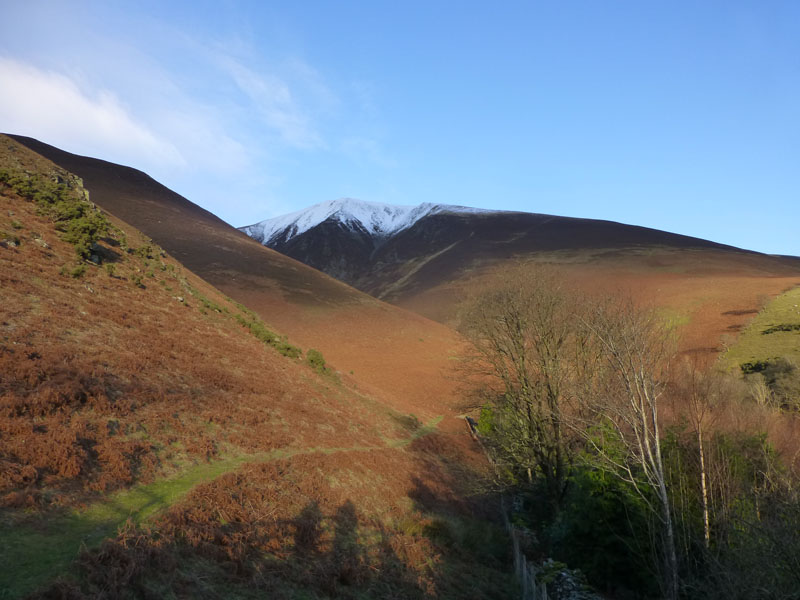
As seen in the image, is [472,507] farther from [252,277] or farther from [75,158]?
[75,158]

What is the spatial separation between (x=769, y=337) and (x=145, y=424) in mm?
46580

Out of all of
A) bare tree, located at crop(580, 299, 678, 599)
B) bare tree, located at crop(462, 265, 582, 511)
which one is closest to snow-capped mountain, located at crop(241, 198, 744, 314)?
bare tree, located at crop(462, 265, 582, 511)

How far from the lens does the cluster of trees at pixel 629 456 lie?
8258mm

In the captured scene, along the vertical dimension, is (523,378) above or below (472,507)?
above

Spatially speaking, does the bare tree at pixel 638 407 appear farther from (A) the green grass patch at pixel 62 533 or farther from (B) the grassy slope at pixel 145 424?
(A) the green grass patch at pixel 62 533

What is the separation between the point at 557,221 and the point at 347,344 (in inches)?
4396

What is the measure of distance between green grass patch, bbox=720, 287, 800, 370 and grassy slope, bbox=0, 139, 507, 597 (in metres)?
26.0

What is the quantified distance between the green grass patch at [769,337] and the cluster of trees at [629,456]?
2165 centimetres

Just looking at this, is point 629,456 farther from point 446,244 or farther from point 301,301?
point 446,244

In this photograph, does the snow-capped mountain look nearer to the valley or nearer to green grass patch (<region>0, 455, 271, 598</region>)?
the valley

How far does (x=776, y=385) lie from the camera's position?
88.3 feet

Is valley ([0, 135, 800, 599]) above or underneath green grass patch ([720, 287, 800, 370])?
underneath

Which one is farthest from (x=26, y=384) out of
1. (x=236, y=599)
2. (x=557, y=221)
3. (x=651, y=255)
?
(x=557, y=221)

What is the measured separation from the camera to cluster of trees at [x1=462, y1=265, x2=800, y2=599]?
826 centimetres
